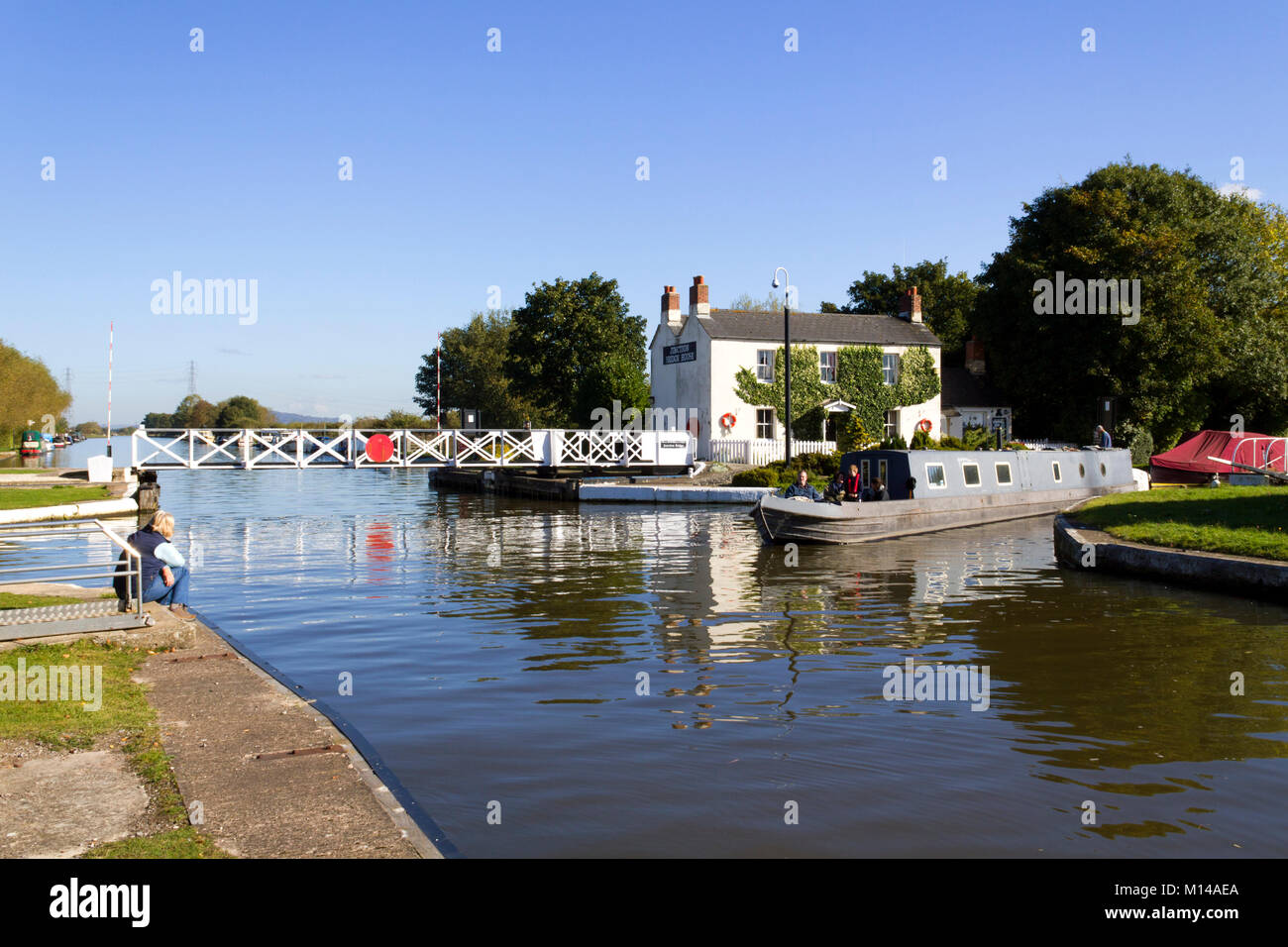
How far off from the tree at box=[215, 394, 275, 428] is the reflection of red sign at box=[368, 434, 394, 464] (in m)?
110

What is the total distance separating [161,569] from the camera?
11906 mm

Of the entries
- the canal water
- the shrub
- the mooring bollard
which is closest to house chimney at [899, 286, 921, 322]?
the shrub

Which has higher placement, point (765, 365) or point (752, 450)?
point (765, 365)

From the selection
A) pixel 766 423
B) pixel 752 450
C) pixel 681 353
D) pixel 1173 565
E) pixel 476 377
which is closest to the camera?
pixel 1173 565

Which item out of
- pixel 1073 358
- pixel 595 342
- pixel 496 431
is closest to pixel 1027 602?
pixel 496 431

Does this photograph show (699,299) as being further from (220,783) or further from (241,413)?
(241,413)

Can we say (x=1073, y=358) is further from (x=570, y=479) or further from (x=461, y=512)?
(x=461, y=512)

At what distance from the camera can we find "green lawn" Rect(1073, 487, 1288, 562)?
55.3 ft


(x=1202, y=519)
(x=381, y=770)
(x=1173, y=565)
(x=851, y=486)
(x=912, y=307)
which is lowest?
(x=381, y=770)

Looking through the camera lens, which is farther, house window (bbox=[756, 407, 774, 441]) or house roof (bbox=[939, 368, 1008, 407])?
house roof (bbox=[939, 368, 1008, 407])

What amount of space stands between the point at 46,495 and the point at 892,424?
35626 millimetres

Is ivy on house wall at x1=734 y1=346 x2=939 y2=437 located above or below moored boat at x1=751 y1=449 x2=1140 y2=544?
above

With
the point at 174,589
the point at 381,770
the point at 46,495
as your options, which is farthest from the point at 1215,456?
the point at 46,495

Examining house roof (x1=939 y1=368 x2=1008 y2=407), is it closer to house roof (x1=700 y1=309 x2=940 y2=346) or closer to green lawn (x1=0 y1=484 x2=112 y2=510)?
house roof (x1=700 y1=309 x2=940 y2=346)
